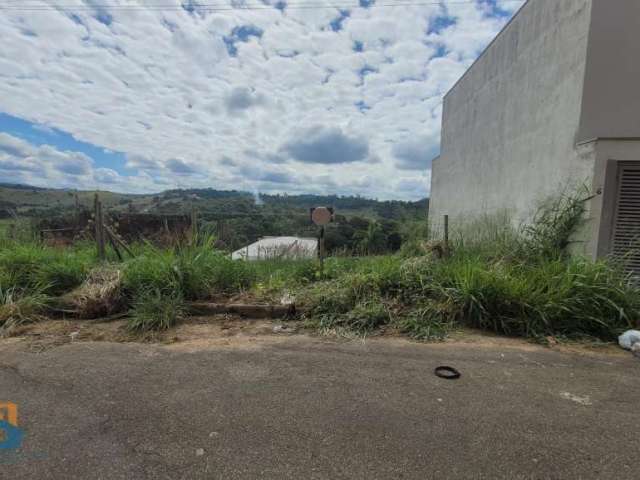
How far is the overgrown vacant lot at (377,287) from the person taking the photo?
3.75m

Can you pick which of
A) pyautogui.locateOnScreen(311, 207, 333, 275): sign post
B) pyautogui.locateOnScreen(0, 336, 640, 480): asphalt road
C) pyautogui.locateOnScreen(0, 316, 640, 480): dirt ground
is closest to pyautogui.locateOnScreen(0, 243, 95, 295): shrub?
pyautogui.locateOnScreen(0, 316, 640, 480): dirt ground

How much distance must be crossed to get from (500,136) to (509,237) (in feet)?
11.2

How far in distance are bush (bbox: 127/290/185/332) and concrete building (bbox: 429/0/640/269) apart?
5.93 metres

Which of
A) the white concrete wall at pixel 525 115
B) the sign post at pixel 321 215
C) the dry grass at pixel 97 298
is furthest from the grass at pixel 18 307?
the white concrete wall at pixel 525 115

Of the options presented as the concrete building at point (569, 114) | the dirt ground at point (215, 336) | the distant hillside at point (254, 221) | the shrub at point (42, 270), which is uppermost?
the concrete building at point (569, 114)

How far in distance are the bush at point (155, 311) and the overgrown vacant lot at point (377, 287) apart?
1 centimetres

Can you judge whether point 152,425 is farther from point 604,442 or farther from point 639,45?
point 639,45

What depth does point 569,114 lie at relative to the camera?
205 inches

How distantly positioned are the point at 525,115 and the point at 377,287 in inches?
210

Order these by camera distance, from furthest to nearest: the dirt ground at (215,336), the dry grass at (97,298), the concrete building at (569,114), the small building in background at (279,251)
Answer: the small building in background at (279,251), the concrete building at (569,114), the dry grass at (97,298), the dirt ground at (215,336)

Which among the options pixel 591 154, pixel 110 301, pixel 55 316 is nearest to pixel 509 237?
pixel 591 154

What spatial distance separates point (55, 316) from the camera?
413 centimetres

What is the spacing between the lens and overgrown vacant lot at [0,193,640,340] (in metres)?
3.75

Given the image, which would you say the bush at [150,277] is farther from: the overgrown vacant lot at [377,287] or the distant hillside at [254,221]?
the distant hillside at [254,221]
